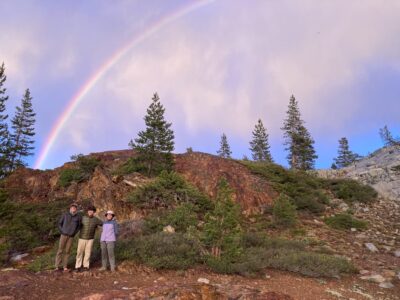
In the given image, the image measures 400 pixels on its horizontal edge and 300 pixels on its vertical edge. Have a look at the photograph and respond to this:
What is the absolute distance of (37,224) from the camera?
16.3 metres

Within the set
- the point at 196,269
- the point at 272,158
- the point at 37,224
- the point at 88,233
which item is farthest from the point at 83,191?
the point at 272,158

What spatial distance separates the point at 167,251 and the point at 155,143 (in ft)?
44.1

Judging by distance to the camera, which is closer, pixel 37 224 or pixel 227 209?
pixel 227 209

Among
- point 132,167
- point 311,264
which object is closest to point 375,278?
point 311,264

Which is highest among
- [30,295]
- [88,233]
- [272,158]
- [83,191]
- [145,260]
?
[272,158]

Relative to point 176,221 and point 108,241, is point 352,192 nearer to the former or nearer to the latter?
point 176,221

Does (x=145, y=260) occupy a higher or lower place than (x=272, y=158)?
lower

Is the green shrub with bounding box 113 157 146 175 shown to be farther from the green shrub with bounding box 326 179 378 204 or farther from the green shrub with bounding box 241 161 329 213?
the green shrub with bounding box 326 179 378 204

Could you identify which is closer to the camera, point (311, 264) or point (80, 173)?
point (311, 264)

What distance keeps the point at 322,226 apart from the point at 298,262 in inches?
324

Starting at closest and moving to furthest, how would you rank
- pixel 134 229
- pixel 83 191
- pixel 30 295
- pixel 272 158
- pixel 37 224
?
pixel 30 295
pixel 134 229
pixel 37 224
pixel 83 191
pixel 272 158

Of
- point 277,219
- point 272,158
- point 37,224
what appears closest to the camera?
point 37,224

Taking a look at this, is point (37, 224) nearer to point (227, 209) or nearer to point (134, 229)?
point (134, 229)

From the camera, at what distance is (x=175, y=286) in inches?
331
